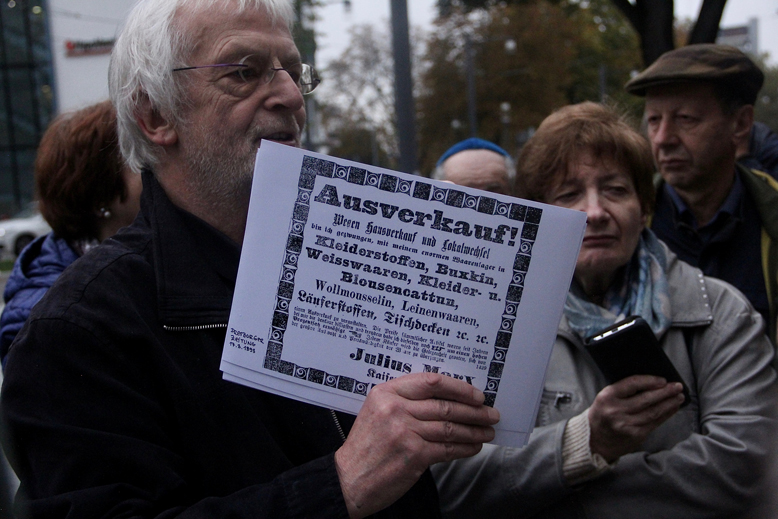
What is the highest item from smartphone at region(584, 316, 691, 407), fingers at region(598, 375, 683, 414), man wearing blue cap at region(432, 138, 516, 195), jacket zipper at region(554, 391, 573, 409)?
smartphone at region(584, 316, 691, 407)

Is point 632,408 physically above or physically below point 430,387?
below

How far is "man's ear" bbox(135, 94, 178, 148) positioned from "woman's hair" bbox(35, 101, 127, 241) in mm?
1044

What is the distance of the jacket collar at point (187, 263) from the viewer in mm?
1517

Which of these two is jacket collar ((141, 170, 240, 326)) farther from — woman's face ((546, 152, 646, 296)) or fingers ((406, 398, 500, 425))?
woman's face ((546, 152, 646, 296))

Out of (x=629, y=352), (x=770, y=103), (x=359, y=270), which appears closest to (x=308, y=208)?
(x=359, y=270)

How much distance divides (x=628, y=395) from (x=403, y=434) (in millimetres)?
702

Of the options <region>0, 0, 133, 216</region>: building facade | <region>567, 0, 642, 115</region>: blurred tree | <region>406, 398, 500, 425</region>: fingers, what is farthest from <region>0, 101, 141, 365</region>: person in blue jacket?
<region>567, 0, 642, 115</region>: blurred tree

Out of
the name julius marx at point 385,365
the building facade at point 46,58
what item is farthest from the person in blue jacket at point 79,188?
the building facade at point 46,58

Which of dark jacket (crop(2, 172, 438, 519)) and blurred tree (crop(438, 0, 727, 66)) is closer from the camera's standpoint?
dark jacket (crop(2, 172, 438, 519))

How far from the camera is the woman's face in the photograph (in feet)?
6.98

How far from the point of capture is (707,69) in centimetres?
270

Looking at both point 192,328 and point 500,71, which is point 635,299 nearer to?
point 192,328

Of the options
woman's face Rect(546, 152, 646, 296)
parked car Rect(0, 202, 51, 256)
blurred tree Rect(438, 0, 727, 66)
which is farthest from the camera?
parked car Rect(0, 202, 51, 256)

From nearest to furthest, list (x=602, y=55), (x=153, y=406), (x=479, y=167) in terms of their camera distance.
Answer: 1. (x=153, y=406)
2. (x=479, y=167)
3. (x=602, y=55)
